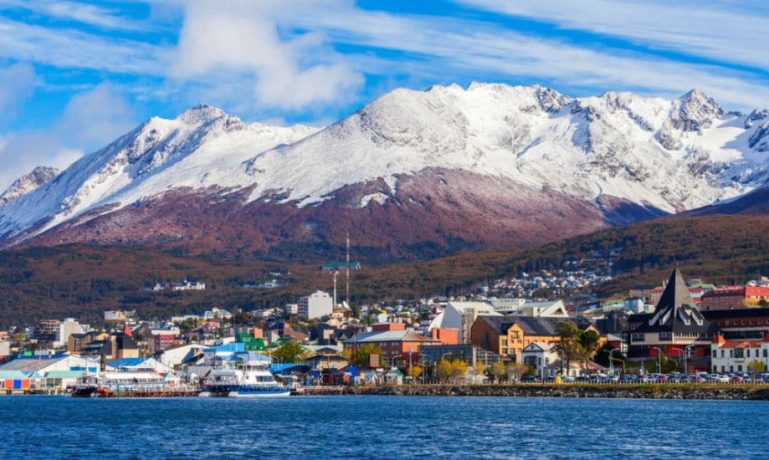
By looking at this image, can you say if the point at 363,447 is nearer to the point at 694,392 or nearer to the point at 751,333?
the point at 694,392

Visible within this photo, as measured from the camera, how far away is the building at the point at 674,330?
5251 inches

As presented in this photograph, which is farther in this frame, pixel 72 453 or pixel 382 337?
pixel 382 337

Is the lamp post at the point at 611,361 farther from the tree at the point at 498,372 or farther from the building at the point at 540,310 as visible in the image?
the building at the point at 540,310

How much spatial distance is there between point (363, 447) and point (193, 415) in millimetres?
27908

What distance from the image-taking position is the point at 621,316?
547 ft

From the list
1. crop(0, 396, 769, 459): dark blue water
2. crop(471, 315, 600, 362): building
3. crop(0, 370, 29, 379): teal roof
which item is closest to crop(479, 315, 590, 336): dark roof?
crop(471, 315, 600, 362): building

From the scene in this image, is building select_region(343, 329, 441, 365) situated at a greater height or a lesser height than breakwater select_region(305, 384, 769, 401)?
greater

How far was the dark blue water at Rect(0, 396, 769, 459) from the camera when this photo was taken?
62.5 meters

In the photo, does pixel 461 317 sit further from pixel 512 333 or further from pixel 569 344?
pixel 569 344

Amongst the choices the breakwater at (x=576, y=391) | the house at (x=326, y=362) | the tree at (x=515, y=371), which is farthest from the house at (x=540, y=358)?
the house at (x=326, y=362)

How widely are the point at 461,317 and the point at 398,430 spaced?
8793 centimetres

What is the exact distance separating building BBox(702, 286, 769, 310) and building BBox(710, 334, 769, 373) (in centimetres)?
4489

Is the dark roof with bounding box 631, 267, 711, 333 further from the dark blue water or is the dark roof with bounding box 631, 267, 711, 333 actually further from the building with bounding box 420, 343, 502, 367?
the dark blue water

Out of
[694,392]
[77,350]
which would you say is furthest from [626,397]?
[77,350]
